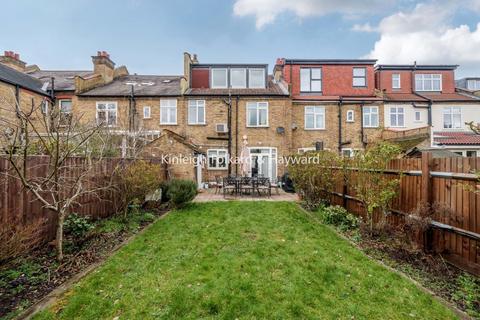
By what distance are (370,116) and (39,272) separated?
19.2m

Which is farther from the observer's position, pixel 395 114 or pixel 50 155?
pixel 395 114

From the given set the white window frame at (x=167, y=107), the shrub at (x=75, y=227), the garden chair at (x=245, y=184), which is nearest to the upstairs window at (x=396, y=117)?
the garden chair at (x=245, y=184)

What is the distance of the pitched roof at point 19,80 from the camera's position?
1362 centimetres

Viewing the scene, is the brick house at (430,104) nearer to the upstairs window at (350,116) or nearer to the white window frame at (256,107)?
the upstairs window at (350,116)

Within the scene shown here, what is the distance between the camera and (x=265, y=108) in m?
16.2

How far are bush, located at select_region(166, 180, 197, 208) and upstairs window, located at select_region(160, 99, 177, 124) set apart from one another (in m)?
8.59

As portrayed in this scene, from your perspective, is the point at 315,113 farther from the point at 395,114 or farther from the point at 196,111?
the point at 196,111

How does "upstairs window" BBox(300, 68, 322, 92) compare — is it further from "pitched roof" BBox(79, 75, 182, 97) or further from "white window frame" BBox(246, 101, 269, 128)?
"pitched roof" BBox(79, 75, 182, 97)

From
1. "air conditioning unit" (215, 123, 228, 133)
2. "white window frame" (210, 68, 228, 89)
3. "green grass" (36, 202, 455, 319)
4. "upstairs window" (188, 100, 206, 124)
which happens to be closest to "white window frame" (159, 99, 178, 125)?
"upstairs window" (188, 100, 206, 124)

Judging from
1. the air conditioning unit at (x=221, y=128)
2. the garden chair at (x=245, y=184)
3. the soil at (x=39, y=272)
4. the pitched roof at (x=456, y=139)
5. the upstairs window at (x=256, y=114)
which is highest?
the upstairs window at (x=256, y=114)

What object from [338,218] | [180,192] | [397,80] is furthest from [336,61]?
[180,192]

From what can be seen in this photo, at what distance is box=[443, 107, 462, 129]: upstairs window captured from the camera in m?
18.1

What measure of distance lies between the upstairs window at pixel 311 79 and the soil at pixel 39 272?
56.3 ft

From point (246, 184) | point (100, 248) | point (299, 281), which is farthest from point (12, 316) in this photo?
point (246, 184)
